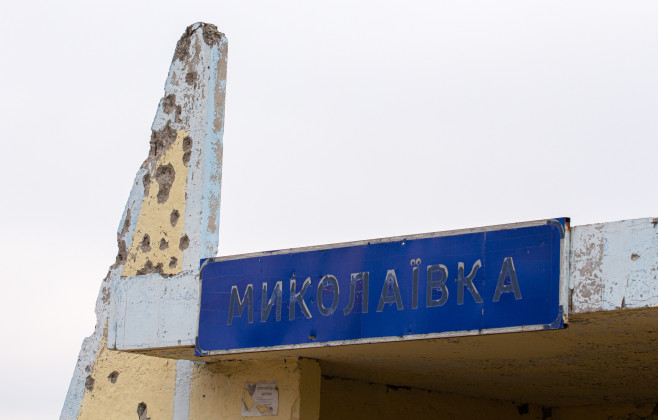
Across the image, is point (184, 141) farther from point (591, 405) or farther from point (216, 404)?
point (591, 405)

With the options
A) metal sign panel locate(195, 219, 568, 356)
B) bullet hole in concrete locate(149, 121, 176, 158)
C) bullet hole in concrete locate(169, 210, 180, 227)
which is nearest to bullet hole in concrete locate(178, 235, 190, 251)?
bullet hole in concrete locate(169, 210, 180, 227)

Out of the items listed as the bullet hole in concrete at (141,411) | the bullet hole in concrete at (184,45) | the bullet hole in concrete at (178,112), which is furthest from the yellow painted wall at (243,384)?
the bullet hole in concrete at (184,45)

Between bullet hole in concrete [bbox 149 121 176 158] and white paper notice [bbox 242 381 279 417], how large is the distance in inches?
95.8

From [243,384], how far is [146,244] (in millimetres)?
1756

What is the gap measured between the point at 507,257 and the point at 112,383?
4233 mm

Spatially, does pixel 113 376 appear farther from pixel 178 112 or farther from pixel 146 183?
pixel 178 112

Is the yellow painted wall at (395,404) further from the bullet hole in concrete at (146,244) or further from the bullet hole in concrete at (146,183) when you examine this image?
the bullet hole in concrete at (146,183)

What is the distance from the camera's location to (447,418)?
10.2 meters

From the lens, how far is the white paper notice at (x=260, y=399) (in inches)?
311

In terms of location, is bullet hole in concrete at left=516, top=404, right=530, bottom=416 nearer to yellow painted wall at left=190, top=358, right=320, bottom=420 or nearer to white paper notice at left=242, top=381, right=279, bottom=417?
yellow painted wall at left=190, top=358, right=320, bottom=420

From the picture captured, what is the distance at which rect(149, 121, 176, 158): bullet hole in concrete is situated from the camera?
30.6 feet

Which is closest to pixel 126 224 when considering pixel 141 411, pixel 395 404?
pixel 141 411

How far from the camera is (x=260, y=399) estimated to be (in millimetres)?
7965

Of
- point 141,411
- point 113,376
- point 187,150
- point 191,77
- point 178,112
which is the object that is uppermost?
point 191,77
